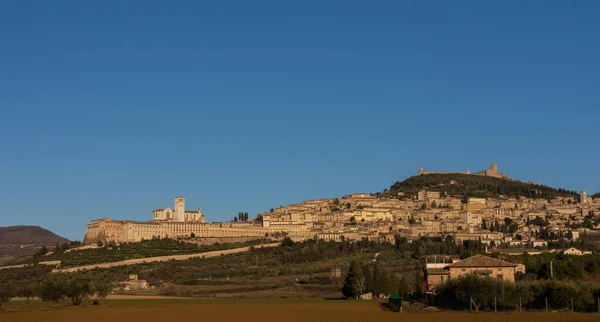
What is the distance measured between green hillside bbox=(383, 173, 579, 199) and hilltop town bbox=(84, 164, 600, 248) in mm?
210

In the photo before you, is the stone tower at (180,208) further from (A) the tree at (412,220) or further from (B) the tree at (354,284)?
(B) the tree at (354,284)

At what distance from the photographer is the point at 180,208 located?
146000mm

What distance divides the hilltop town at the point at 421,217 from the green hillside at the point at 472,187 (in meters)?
0.21

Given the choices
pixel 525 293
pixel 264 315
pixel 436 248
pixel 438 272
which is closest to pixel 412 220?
pixel 436 248

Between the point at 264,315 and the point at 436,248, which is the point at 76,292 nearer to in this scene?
the point at 264,315

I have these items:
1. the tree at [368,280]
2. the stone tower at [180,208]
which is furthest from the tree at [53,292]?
the stone tower at [180,208]

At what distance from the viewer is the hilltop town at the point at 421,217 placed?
12325cm

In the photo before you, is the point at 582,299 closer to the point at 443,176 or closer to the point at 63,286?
the point at 63,286

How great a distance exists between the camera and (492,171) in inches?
7756

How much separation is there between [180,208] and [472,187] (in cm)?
6554

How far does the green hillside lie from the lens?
173m

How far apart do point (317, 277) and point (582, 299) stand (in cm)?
3845

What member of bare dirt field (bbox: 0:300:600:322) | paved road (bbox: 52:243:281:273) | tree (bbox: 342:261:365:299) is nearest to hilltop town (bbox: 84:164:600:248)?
paved road (bbox: 52:243:281:273)

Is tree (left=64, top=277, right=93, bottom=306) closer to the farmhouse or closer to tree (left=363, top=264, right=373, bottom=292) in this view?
tree (left=363, top=264, right=373, bottom=292)
